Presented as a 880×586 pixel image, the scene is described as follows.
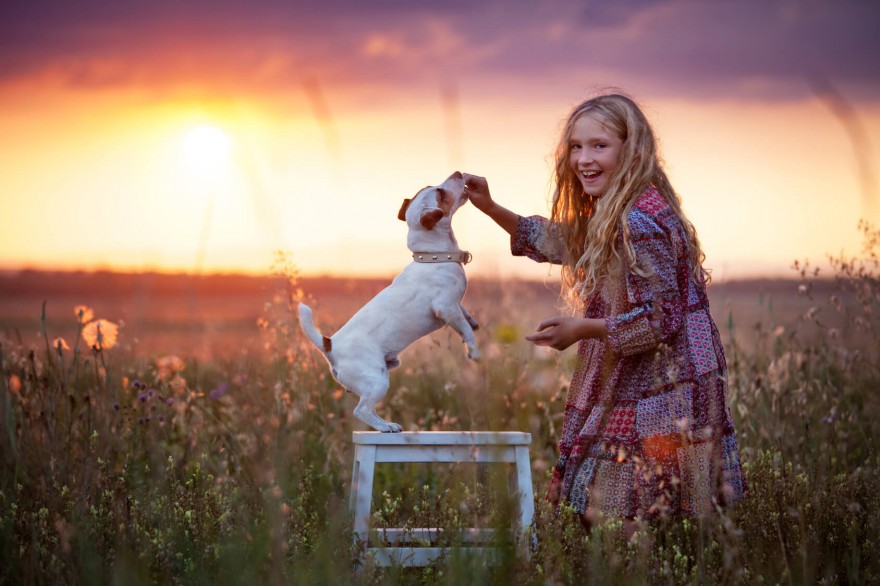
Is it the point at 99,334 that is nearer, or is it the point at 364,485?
the point at 364,485

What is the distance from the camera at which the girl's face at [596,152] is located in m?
3.88

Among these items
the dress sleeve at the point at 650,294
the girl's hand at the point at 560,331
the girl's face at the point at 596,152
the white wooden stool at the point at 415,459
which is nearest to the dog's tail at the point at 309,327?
the white wooden stool at the point at 415,459

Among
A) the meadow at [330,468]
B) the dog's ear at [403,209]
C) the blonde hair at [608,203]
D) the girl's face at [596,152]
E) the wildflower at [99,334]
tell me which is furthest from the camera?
the wildflower at [99,334]

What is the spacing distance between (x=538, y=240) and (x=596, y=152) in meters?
0.54

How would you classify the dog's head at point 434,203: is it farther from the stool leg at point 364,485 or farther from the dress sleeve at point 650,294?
the stool leg at point 364,485

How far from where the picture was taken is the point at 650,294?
3525 mm

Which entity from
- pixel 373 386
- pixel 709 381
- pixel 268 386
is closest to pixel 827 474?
pixel 709 381

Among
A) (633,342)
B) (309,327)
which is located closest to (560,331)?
(633,342)

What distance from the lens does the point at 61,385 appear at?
12.8 feet

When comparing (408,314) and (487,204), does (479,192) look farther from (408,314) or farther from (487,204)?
(408,314)

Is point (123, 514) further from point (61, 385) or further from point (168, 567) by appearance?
point (61, 385)

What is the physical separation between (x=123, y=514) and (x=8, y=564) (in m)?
0.57

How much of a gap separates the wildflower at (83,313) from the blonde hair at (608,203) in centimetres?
235

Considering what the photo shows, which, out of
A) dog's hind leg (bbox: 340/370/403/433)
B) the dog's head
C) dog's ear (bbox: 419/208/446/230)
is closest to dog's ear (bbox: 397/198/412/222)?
the dog's head
